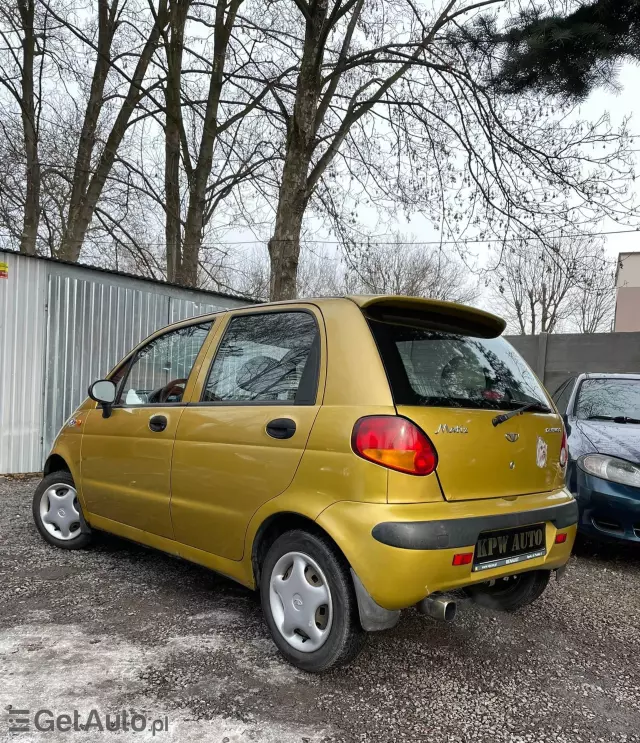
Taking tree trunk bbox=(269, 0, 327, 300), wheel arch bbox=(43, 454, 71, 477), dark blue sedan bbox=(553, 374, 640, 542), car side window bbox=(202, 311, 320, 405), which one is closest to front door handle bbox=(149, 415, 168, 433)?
car side window bbox=(202, 311, 320, 405)

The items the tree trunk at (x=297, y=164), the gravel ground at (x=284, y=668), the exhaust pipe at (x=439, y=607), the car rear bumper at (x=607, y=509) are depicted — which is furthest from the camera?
the tree trunk at (x=297, y=164)

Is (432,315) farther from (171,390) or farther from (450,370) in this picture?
(171,390)

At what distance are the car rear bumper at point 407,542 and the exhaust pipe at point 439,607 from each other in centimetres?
6

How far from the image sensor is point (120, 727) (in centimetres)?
220

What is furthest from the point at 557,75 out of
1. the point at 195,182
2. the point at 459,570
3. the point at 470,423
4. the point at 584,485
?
the point at 195,182

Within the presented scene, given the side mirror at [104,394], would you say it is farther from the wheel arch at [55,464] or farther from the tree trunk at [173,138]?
the tree trunk at [173,138]

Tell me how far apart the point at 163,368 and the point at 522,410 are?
2.23 m

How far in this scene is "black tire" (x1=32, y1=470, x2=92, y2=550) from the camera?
13.9 ft

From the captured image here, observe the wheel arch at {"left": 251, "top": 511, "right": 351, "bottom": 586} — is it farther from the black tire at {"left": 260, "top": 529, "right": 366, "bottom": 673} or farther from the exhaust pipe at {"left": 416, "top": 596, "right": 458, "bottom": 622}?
the exhaust pipe at {"left": 416, "top": 596, "right": 458, "bottom": 622}

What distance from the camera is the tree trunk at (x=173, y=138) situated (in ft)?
44.1

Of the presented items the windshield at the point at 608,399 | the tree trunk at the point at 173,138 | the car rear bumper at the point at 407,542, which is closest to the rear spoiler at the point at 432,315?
the car rear bumper at the point at 407,542

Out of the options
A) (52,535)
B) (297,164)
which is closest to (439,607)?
(52,535)

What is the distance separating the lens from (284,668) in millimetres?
2689

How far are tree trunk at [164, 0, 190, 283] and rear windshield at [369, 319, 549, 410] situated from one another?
1170cm
